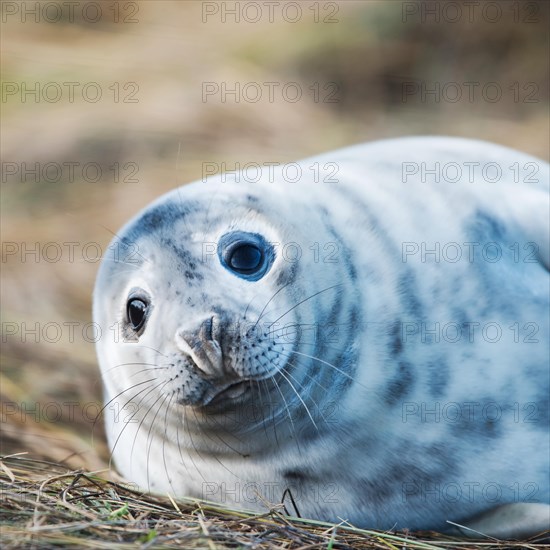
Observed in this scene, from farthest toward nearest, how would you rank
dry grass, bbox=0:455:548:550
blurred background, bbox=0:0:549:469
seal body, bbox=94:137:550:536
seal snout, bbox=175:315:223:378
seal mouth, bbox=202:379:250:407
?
blurred background, bbox=0:0:549:469, seal body, bbox=94:137:550:536, seal mouth, bbox=202:379:250:407, seal snout, bbox=175:315:223:378, dry grass, bbox=0:455:548:550

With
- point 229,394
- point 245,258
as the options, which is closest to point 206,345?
point 229,394

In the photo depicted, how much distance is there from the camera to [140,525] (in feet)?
8.46

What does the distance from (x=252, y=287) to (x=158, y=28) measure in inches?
282

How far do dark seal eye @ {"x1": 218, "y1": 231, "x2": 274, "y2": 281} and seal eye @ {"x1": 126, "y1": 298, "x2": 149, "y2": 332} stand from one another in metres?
0.25

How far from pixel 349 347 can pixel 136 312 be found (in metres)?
0.62

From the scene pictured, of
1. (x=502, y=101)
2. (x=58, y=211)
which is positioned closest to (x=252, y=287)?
(x=58, y=211)

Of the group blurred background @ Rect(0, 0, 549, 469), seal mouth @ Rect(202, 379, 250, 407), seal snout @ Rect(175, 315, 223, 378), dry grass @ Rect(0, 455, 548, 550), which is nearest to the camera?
dry grass @ Rect(0, 455, 548, 550)

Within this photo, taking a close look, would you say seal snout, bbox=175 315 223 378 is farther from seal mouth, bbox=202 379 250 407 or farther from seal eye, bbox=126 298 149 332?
seal eye, bbox=126 298 149 332

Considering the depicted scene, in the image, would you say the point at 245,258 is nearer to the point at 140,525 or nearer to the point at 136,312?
the point at 136,312

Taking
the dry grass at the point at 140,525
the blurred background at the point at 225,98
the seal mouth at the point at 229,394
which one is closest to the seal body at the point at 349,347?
the seal mouth at the point at 229,394

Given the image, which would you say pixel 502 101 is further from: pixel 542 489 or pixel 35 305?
pixel 542 489

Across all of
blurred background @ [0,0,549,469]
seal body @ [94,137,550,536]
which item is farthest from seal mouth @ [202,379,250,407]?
blurred background @ [0,0,549,469]

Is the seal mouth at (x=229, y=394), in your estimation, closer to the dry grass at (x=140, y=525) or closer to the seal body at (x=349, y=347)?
the seal body at (x=349, y=347)

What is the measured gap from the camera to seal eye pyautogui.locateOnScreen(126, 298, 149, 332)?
2.84 metres
